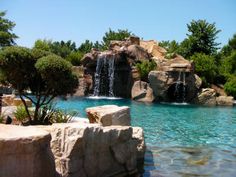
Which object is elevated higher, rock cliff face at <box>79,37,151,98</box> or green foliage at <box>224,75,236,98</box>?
rock cliff face at <box>79,37,151,98</box>

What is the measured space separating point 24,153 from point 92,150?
5.90ft

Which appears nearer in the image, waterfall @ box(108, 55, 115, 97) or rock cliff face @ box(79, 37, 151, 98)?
rock cliff face @ box(79, 37, 151, 98)

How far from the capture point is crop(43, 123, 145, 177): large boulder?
5785 mm

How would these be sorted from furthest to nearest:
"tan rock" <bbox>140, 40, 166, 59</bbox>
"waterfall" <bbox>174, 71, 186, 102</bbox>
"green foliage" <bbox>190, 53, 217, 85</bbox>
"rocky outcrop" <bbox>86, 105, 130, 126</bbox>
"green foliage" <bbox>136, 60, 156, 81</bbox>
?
1. "tan rock" <bbox>140, 40, 166, 59</bbox>
2. "green foliage" <bbox>190, 53, 217, 85</bbox>
3. "green foliage" <bbox>136, 60, 156, 81</bbox>
4. "waterfall" <bbox>174, 71, 186, 102</bbox>
5. "rocky outcrop" <bbox>86, 105, 130, 126</bbox>

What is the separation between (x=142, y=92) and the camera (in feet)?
106

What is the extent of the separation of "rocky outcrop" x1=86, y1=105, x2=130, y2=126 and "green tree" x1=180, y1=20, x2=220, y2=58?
33274mm

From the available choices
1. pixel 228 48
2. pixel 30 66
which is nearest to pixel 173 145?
pixel 30 66

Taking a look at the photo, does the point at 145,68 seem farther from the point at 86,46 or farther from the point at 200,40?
the point at 86,46

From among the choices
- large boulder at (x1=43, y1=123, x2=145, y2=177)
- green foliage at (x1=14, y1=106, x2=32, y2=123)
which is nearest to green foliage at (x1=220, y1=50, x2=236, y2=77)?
green foliage at (x1=14, y1=106, x2=32, y2=123)

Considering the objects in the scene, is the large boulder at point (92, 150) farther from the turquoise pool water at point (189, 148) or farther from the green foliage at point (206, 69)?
the green foliage at point (206, 69)

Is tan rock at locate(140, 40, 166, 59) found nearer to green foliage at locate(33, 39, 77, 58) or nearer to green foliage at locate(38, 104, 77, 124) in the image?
green foliage at locate(33, 39, 77, 58)

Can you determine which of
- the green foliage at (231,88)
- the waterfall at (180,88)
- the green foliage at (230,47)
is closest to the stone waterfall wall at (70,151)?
the waterfall at (180,88)

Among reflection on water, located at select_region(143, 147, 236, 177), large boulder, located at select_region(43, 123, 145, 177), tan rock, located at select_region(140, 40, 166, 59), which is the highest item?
tan rock, located at select_region(140, 40, 166, 59)

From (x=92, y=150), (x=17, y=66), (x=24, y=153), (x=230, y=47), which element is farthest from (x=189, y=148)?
(x=230, y=47)
